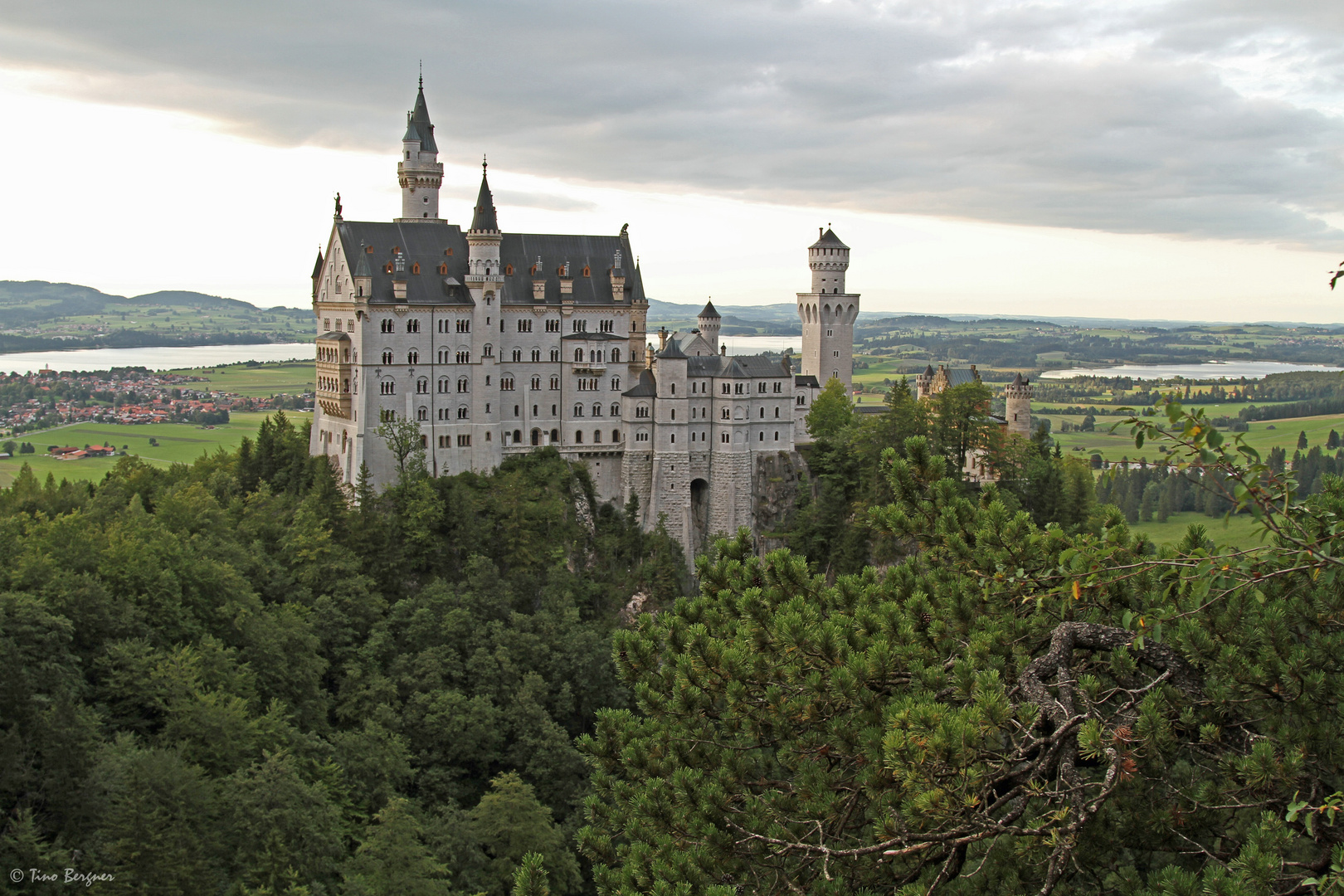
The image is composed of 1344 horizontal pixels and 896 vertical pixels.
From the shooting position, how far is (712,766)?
64.3ft

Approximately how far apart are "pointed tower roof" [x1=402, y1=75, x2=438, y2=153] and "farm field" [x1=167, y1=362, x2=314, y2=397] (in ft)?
215

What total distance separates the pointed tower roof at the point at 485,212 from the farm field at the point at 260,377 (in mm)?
70355

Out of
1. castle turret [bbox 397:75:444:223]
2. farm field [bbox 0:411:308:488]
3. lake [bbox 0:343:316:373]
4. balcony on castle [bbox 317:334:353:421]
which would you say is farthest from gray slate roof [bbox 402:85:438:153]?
lake [bbox 0:343:316:373]

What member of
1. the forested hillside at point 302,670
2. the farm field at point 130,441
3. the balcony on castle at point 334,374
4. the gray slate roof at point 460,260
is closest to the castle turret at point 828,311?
the gray slate roof at point 460,260

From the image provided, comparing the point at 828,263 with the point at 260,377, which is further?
the point at 260,377

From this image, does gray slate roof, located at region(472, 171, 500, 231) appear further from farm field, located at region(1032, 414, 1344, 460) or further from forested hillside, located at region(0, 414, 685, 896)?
farm field, located at region(1032, 414, 1344, 460)

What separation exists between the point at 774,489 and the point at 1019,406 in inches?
911

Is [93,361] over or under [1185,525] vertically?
over

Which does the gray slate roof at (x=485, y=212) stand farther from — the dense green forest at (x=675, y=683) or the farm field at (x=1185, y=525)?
the farm field at (x=1185, y=525)

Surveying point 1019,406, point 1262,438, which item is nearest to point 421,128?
point 1019,406

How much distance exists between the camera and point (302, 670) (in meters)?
54.6

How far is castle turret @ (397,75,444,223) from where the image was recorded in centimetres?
7494

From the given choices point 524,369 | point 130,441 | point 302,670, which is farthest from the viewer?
point 130,441

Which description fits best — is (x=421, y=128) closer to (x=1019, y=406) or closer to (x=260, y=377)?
(x=1019, y=406)
